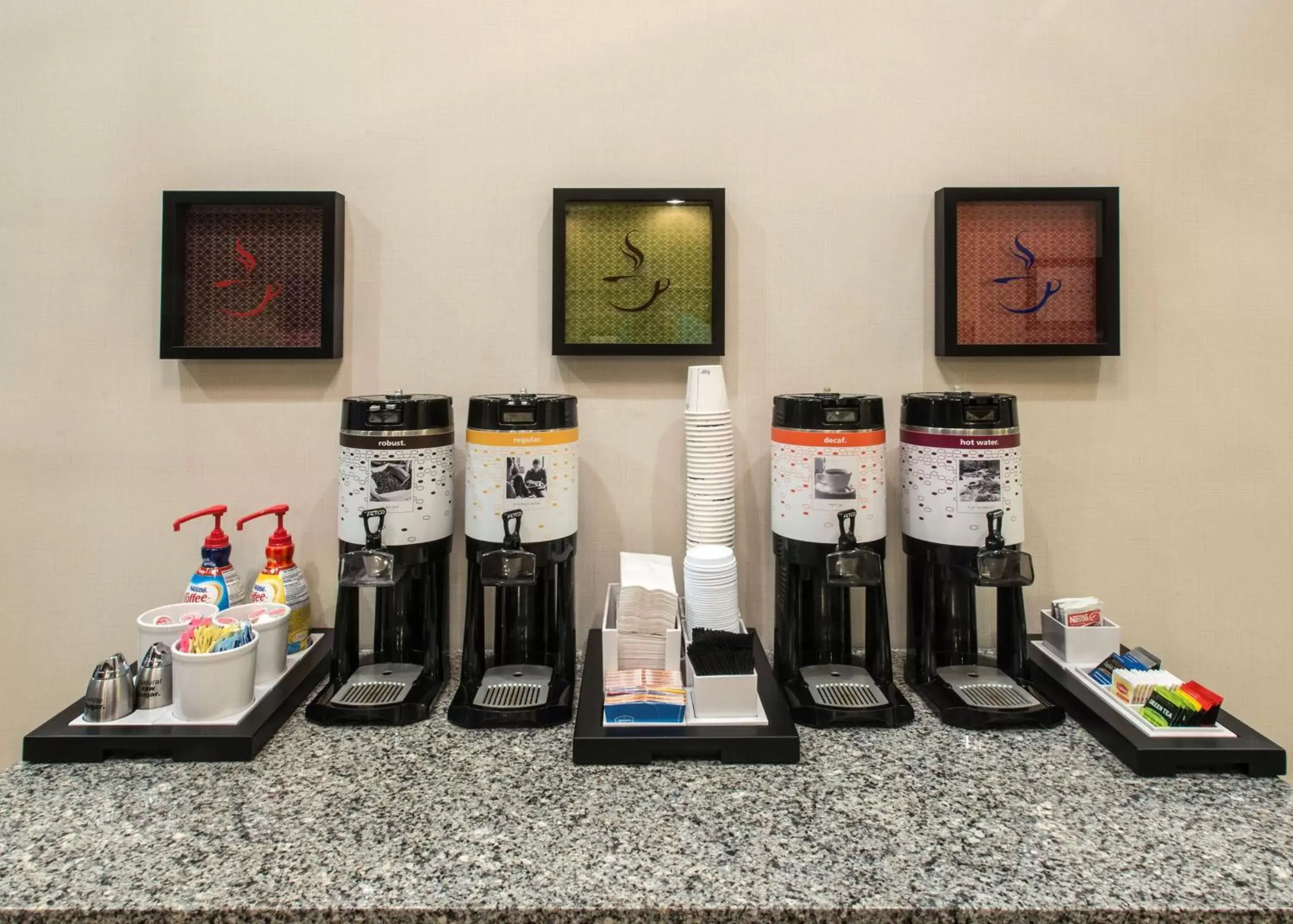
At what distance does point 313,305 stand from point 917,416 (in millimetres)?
1011

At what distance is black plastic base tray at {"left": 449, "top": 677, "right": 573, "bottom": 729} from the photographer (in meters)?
1.03

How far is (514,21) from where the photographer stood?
1.31 metres

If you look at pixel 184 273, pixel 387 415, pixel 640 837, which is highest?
pixel 184 273

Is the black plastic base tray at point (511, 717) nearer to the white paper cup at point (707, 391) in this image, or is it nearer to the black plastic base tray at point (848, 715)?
the black plastic base tray at point (848, 715)

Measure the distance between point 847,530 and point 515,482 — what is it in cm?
48

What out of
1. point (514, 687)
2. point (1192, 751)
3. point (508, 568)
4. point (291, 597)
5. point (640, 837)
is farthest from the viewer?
point (291, 597)

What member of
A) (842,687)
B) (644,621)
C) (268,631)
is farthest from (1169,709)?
(268,631)

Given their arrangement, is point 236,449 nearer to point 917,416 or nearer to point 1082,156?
point 917,416

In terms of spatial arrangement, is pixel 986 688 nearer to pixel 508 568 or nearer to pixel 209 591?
pixel 508 568

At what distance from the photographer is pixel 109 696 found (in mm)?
973

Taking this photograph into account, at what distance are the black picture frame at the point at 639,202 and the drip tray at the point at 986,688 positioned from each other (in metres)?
0.64

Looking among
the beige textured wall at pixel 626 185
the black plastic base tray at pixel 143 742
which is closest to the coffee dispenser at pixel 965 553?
the beige textured wall at pixel 626 185

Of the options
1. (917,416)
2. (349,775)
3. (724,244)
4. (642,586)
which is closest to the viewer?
(349,775)

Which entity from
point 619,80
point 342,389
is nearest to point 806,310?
point 619,80
